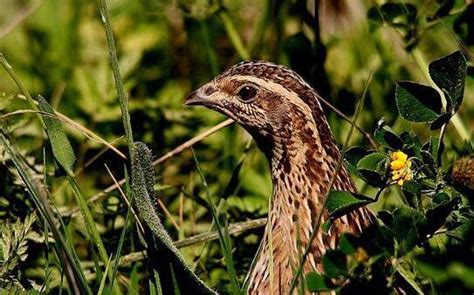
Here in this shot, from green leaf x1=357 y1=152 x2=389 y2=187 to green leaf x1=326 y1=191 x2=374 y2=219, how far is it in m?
0.05

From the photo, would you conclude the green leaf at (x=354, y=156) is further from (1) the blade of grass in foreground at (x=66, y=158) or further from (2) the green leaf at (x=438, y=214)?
(1) the blade of grass in foreground at (x=66, y=158)

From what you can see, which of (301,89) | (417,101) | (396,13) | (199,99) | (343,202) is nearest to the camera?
(343,202)

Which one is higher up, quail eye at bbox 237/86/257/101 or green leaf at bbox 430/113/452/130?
quail eye at bbox 237/86/257/101

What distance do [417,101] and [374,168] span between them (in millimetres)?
233

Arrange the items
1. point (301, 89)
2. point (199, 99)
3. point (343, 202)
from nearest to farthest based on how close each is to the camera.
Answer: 1. point (343, 202)
2. point (301, 89)
3. point (199, 99)

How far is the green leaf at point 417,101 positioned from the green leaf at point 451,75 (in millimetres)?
64

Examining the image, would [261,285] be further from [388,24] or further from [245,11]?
[245,11]

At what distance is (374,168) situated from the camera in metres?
3.31

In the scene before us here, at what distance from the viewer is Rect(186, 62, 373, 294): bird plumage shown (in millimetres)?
3703

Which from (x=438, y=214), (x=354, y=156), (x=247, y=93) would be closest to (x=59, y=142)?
(x=247, y=93)

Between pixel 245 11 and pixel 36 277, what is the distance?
2551 mm

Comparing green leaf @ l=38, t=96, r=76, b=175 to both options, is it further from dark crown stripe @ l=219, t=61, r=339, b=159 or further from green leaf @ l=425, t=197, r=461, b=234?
green leaf @ l=425, t=197, r=461, b=234

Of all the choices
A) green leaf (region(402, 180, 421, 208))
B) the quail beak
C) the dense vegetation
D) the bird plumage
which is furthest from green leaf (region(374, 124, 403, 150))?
the quail beak

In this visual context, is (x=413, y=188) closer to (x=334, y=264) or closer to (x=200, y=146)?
(x=334, y=264)
